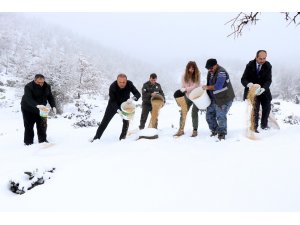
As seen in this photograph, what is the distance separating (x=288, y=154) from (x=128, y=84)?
12.4 ft

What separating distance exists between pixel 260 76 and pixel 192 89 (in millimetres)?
1338

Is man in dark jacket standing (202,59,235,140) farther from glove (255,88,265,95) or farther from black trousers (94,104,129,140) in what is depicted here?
black trousers (94,104,129,140)

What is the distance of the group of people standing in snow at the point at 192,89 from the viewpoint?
6570 millimetres

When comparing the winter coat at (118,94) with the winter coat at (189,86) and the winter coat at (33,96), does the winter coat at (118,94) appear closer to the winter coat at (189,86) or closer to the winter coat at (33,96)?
the winter coat at (189,86)

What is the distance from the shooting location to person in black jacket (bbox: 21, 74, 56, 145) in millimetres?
7552

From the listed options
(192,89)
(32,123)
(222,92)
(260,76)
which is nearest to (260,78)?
(260,76)

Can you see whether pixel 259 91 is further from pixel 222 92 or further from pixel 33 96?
pixel 33 96

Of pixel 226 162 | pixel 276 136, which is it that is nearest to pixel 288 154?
→ pixel 226 162

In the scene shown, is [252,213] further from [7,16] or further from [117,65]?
[7,16]

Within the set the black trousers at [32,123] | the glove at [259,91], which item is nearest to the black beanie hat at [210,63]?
the glove at [259,91]

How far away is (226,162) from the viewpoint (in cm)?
500

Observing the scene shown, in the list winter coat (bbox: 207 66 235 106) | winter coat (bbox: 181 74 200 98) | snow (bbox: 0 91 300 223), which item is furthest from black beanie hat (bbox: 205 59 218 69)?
snow (bbox: 0 91 300 223)

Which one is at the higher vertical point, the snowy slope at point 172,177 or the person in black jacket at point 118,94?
the person in black jacket at point 118,94

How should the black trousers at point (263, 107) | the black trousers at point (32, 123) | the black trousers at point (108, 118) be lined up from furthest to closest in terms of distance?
the black trousers at point (32, 123) < the black trousers at point (108, 118) < the black trousers at point (263, 107)
